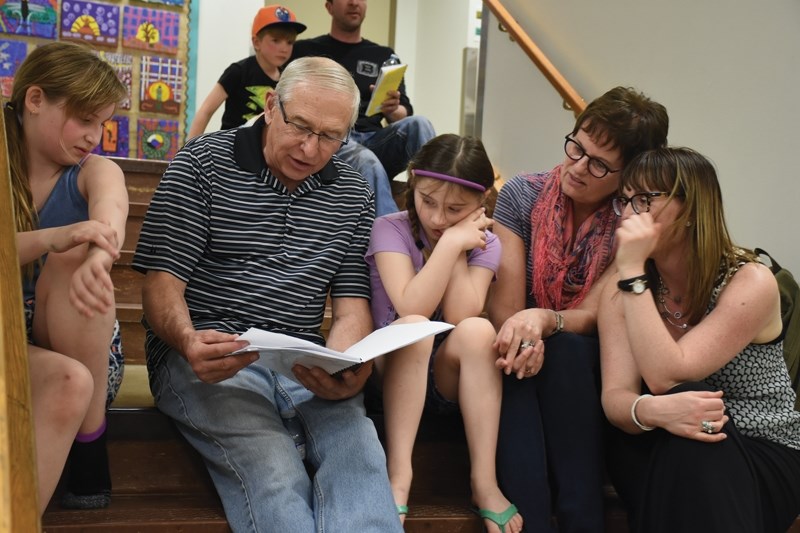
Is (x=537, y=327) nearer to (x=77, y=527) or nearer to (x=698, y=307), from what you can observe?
(x=698, y=307)

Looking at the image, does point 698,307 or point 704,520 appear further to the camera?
point 698,307

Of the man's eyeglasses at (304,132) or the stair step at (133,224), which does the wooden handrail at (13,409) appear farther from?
the stair step at (133,224)

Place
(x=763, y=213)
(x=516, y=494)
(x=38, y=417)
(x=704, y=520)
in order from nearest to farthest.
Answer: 1. (x=38, y=417)
2. (x=704, y=520)
3. (x=516, y=494)
4. (x=763, y=213)

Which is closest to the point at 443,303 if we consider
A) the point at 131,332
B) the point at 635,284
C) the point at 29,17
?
the point at 635,284

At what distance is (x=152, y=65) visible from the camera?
16.1ft

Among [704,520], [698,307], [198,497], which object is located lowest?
[198,497]

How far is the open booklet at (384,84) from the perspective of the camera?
292 cm

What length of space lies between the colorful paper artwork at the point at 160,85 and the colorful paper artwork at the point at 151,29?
66 mm

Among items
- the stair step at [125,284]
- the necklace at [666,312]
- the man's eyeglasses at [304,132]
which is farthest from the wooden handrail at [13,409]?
the stair step at [125,284]

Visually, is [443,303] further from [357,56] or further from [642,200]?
[357,56]

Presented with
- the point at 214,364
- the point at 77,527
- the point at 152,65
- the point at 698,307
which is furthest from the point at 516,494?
the point at 152,65

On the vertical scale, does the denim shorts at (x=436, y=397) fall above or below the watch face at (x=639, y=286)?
below

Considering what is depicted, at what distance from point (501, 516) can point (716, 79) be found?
1447 millimetres

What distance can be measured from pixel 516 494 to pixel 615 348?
340mm
